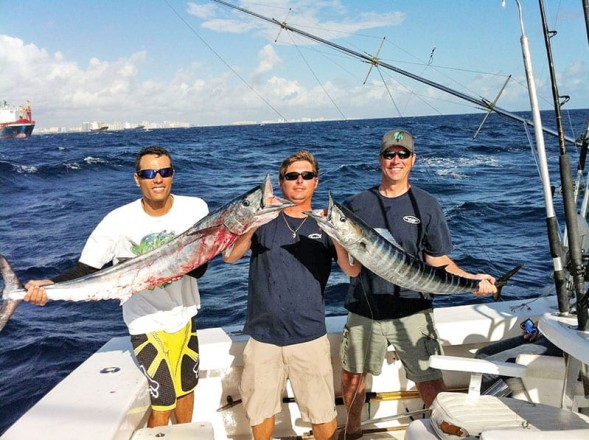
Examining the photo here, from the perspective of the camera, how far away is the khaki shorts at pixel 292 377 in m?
2.98

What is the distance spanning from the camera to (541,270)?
8930 millimetres

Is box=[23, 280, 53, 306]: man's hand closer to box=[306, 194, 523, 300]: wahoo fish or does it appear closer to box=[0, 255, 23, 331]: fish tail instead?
box=[0, 255, 23, 331]: fish tail

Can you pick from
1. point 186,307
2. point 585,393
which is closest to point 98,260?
point 186,307

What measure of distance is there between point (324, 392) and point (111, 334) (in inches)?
191

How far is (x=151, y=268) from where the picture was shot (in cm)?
280

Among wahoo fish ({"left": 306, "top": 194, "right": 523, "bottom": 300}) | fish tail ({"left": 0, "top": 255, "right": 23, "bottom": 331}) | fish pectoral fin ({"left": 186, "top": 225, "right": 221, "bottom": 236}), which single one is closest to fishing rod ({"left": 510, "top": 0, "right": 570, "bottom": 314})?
wahoo fish ({"left": 306, "top": 194, "right": 523, "bottom": 300})

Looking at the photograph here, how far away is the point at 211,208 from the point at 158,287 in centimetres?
1222

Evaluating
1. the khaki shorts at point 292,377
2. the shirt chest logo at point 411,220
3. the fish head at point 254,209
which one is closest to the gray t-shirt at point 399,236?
the shirt chest logo at point 411,220

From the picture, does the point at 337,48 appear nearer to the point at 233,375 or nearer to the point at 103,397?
the point at 233,375

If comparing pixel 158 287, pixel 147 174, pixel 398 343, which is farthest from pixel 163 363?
pixel 398 343

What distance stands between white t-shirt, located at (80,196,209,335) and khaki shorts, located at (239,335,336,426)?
1.65ft

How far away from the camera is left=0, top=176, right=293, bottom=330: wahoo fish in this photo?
8.98 feet

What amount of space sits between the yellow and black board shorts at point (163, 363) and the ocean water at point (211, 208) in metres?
3.14

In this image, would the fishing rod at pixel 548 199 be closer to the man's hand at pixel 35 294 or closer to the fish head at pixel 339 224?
the fish head at pixel 339 224
